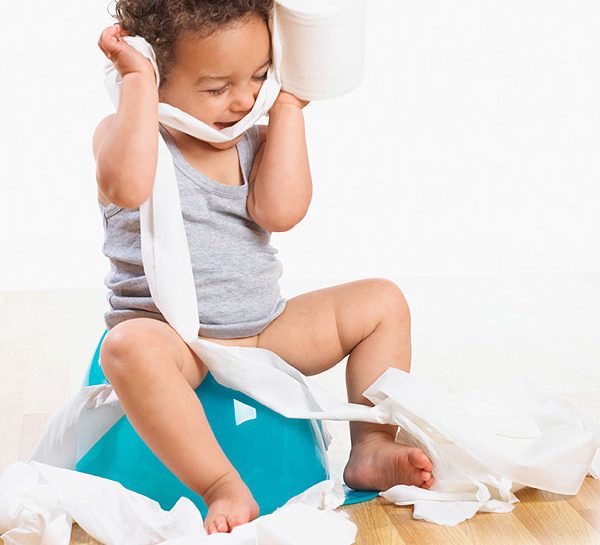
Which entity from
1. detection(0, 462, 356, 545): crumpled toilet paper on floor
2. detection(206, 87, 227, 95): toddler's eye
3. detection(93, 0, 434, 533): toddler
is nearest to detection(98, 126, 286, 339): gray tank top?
detection(93, 0, 434, 533): toddler

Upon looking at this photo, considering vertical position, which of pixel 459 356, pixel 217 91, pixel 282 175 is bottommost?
pixel 459 356

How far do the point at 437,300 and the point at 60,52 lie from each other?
1.21 metres

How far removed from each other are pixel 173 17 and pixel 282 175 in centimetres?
22

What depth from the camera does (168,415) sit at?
1.18m

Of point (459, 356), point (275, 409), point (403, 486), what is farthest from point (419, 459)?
point (459, 356)

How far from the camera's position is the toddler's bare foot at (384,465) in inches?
49.9

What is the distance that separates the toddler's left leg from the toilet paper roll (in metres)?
0.25

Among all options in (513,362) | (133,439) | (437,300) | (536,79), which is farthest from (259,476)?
(536,79)

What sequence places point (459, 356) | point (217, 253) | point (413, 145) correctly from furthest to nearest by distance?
point (413, 145), point (459, 356), point (217, 253)

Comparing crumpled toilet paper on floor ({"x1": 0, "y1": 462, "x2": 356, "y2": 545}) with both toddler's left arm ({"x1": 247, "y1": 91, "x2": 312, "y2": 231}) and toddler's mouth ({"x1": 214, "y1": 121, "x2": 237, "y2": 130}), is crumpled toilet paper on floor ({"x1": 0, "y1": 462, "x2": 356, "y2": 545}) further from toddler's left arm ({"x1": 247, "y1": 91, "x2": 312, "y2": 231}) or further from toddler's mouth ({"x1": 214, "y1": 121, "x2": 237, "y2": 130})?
toddler's mouth ({"x1": 214, "y1": 121, "x2": 237, "y2": 130})

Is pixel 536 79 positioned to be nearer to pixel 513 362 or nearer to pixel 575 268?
pixel 575 268

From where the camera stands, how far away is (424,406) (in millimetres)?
1303

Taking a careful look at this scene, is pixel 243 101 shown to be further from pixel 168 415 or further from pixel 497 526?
pixel 497 526

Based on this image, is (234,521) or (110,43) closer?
(234,521)
